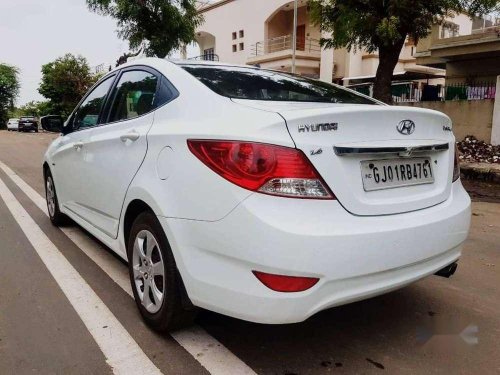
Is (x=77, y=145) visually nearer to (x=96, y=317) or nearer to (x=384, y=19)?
(x=96, y=317)

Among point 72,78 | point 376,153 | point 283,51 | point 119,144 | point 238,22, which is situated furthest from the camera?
point 72,78

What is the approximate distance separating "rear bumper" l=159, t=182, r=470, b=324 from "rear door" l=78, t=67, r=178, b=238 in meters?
0.76

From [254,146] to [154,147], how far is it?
75cm

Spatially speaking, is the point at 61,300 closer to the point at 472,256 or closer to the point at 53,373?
the point at 53,373

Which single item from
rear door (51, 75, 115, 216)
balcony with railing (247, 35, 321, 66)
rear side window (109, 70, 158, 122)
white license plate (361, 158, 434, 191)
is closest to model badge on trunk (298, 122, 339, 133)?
white license plate (361, 158, 434, 191)

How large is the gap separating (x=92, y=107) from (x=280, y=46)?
26776 millimetres

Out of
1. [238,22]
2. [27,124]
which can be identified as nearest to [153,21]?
[238,22]

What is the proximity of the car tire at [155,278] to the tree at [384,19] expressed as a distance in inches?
320

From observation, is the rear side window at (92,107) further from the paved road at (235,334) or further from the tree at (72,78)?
the tree at (72,78)

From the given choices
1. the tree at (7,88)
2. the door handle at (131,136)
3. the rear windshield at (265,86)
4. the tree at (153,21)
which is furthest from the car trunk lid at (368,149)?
the tree at (7,88)

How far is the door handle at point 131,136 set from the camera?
2824mm

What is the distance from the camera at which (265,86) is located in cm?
288

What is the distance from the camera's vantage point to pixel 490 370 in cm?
238

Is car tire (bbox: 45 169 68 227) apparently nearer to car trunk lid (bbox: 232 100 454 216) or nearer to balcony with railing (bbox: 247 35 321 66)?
car trunk lid (bbox: 232 100 454 216)
